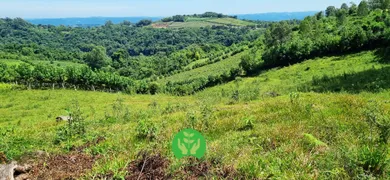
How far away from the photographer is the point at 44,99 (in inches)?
1715

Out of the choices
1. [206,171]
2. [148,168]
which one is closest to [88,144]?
[148,168]

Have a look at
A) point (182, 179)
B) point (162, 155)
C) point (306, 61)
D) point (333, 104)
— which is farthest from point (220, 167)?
point (306, 61)

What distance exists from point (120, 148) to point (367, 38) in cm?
4495

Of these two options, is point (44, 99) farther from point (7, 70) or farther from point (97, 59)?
point (97, 59)

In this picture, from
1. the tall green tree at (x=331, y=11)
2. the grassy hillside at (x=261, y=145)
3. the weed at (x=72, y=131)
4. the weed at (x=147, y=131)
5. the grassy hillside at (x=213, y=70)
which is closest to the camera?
the grassy hillside at (x=261, y=145)

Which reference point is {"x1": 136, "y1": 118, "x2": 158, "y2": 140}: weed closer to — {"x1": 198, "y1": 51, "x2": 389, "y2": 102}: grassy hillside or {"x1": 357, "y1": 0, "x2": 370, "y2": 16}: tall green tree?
{"x1": 198, "y1": 51, "x2": 389, "y2": 102}: grassy hillside

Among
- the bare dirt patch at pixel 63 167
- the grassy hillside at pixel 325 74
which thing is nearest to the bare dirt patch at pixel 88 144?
the bare dirt patch at pixel 63 167

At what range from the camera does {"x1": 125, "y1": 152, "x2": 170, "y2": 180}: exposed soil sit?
17.8 ft

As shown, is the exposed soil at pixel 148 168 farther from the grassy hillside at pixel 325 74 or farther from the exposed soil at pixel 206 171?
the grassy hillside at pixel 325 74

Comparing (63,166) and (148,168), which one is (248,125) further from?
(63,166)
